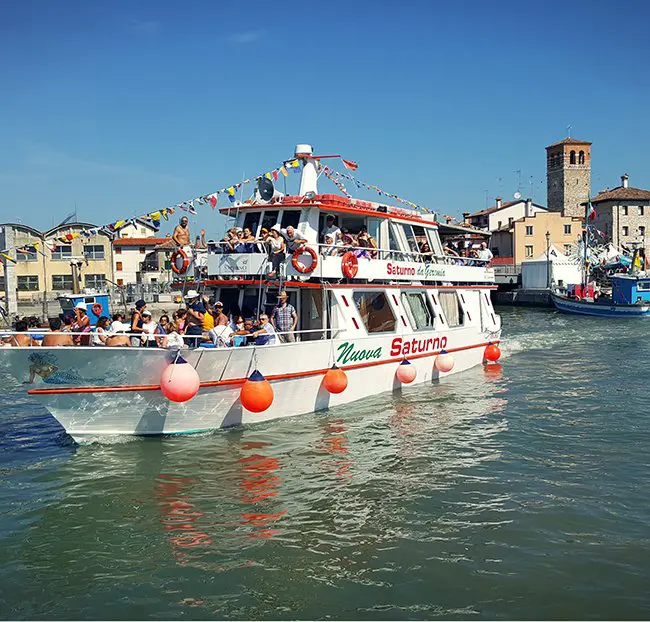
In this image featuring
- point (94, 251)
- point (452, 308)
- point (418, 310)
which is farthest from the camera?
point (94, 251)

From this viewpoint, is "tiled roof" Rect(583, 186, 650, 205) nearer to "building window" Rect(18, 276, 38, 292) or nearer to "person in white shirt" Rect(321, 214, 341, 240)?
"building window" Rect(18, 276, 38, 292)

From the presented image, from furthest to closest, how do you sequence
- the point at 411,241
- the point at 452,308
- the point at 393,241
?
the point at 452,308
the point at 411,241
the point at 393,241

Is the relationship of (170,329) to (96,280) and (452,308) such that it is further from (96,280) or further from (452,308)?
(96,280)

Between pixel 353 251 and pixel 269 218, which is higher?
pixel 269 218

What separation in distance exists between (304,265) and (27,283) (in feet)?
154

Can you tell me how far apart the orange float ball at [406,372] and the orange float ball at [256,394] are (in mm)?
4799

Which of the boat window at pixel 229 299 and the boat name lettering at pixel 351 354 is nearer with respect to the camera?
the boat name lettering at pixel 351 354

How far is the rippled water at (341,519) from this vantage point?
285 inches

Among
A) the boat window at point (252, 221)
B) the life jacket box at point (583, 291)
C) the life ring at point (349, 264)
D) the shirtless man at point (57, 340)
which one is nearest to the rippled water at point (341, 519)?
the shirtless man at point (57, 340)

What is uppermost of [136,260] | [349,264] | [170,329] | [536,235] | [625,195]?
[625,195]

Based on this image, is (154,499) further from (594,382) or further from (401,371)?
(594,382)

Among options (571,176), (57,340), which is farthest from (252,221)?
(571,176)

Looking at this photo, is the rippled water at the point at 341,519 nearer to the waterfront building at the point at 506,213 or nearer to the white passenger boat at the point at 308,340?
the white passenger boat at the point at 308,340

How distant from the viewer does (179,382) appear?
11.4 m
